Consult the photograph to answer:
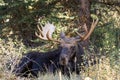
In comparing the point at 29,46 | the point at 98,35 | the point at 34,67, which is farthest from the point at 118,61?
the point at 29,46

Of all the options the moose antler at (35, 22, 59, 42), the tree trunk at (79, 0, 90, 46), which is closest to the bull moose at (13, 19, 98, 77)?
the moose antler at (35, 22, 59, 42)

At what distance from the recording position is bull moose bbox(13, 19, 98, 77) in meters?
9.10

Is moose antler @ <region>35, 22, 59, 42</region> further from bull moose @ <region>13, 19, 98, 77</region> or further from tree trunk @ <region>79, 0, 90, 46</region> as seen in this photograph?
tree trunk @ <region>79, 0, 90, 46</region>

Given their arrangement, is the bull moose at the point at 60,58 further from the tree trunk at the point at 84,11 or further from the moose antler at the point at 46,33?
the tree trunk at the point at 84,11

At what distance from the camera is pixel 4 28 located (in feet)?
46.4

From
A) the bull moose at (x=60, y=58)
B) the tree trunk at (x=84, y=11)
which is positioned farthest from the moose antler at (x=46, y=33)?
the tree trunk at (x=84, y=11)

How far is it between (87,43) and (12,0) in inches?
128

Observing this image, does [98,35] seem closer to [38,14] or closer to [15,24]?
[38,14]

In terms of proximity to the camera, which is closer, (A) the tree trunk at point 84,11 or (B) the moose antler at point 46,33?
(B) the moose antler at point 46,33

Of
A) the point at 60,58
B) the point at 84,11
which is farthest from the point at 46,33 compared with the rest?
the point at 84,11

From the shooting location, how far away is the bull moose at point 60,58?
910cm

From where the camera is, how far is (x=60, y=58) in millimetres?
9117

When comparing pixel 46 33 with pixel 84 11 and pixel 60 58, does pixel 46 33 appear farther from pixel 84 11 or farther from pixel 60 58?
pixel 84 11

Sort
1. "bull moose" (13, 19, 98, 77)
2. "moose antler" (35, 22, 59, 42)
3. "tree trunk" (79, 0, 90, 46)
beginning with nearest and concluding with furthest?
1. "bull moose" (13, 19, 98, 77)
2. "moose antler" (35, 22, 59, 42)
3. "tree trunk" (79, 0, 90, 46)
